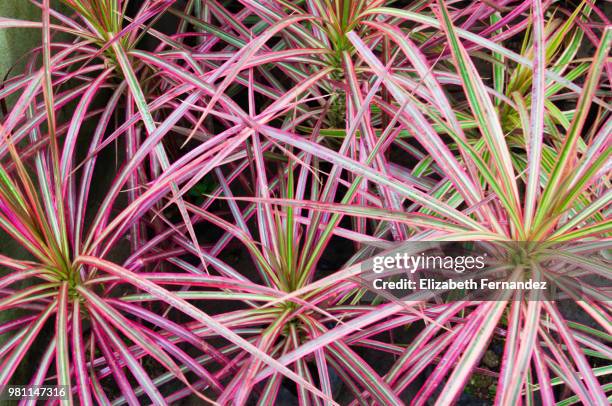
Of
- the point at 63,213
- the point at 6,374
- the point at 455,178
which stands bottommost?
the point at 6,374

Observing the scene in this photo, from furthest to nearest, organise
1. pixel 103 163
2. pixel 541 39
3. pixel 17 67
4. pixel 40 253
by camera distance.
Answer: pixel 103 163 < pixel 17 67 < pixel 40 253 < pixel 541 39

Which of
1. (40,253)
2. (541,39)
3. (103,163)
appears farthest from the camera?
(103,163)

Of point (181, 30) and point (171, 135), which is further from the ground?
point (181, 30)

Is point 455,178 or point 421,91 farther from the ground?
point 421,91

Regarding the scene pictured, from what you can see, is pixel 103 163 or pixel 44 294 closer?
pixel 44 294

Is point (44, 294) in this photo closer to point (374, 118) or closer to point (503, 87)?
point (374, 118)

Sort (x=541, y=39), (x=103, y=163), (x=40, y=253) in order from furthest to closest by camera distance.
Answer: (x=103, y=163) < (x=40, y=253) < (x=541, y=39)

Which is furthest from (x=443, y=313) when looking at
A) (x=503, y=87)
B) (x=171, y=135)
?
(x=171, y=135)

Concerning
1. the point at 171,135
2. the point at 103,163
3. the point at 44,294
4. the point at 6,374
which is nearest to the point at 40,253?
the point at 44,294

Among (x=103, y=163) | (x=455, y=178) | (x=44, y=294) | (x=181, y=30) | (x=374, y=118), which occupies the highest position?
(x=181, y=30)

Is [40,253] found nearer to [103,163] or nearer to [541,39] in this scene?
[103,163]
